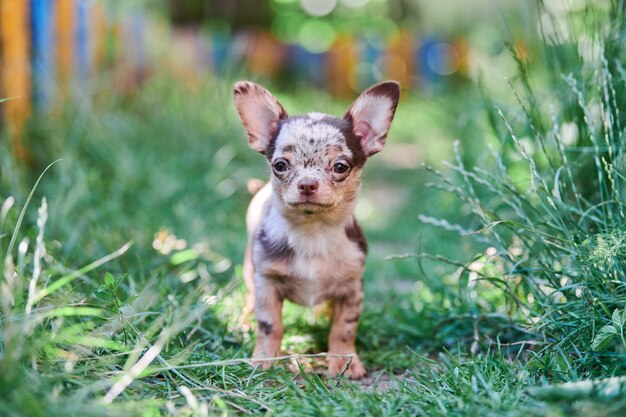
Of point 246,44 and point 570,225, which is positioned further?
point 246,44

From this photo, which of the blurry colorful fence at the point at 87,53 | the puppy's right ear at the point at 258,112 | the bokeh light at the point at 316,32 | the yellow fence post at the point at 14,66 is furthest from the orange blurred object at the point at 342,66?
the puppy's right ear at the point at 258,112

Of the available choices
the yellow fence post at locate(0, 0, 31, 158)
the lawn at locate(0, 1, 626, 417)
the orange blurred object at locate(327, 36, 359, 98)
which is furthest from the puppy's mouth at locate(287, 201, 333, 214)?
the orange blurred object at locate(327, 36, 359, 98)

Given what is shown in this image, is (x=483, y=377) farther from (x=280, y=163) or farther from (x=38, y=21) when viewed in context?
(x=38, y=21)

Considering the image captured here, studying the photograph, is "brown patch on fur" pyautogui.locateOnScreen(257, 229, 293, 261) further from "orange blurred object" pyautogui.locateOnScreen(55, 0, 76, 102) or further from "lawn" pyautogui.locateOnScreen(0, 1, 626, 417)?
"orange blurred object" pyautogui.locateOnScreen(55, 0, 76, 102)

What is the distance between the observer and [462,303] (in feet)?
10.5

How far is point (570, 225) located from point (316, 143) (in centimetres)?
105

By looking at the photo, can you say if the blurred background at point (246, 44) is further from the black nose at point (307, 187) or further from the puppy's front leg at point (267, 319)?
the puppy's front leg at point (267, 319)

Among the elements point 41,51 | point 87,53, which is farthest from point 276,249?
point 87,53

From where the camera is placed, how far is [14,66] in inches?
188

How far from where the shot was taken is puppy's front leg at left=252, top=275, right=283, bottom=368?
2896 millimetres

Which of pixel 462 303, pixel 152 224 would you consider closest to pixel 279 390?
pixel 462 303

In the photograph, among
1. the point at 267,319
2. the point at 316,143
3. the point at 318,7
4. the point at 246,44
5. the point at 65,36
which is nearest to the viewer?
the point at 316,143

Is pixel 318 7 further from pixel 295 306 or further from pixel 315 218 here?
pixel 315 218

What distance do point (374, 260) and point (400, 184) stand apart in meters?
2.91
